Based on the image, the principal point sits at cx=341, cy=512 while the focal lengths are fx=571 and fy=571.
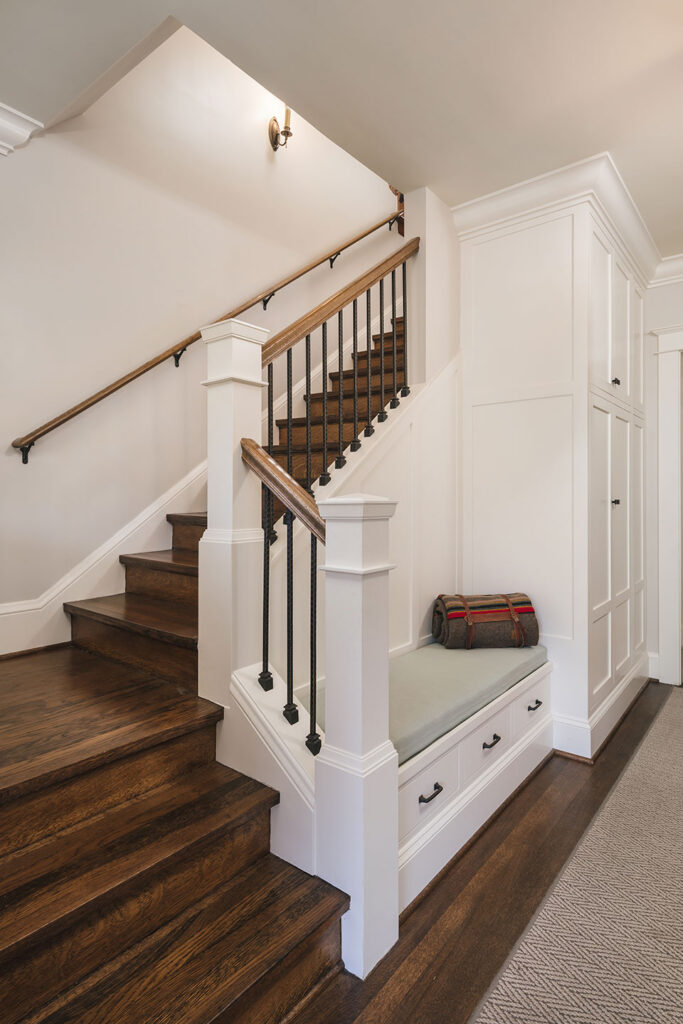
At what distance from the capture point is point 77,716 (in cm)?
168

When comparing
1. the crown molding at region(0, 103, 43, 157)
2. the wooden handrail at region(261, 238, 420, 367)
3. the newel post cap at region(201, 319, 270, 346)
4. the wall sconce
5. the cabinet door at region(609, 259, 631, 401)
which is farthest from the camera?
the wall sconce

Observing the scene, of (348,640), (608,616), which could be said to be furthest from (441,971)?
(608,616)

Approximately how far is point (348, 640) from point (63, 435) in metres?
1.77

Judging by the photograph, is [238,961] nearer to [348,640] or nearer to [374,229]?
[348,640]

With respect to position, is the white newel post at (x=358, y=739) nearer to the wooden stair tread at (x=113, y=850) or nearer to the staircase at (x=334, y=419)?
the wooden stair tread at (x=113, y=850)

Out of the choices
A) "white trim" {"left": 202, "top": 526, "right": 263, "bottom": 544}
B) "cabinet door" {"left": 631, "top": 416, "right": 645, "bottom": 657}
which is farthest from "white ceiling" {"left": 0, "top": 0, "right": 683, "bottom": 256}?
"white trim" {"left": 202, "top": 526, "right": 263, "bottom": 544}

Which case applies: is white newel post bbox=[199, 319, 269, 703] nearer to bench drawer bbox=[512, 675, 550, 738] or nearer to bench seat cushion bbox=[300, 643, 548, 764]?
bench seat cushion bbox=[300, 643, 548, 764]

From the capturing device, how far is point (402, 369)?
303 centimetres

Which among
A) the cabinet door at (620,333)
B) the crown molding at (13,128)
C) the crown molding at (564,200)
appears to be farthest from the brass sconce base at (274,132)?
the cabinet door at (620,333)

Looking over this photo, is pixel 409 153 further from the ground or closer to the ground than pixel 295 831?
further from the ground

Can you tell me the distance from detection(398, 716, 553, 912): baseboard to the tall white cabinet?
0.32 meters

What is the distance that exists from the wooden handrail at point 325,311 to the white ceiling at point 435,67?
419 millimetres

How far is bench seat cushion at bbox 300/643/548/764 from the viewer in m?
1.72

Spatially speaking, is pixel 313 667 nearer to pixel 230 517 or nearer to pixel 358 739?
pixel 358 739
